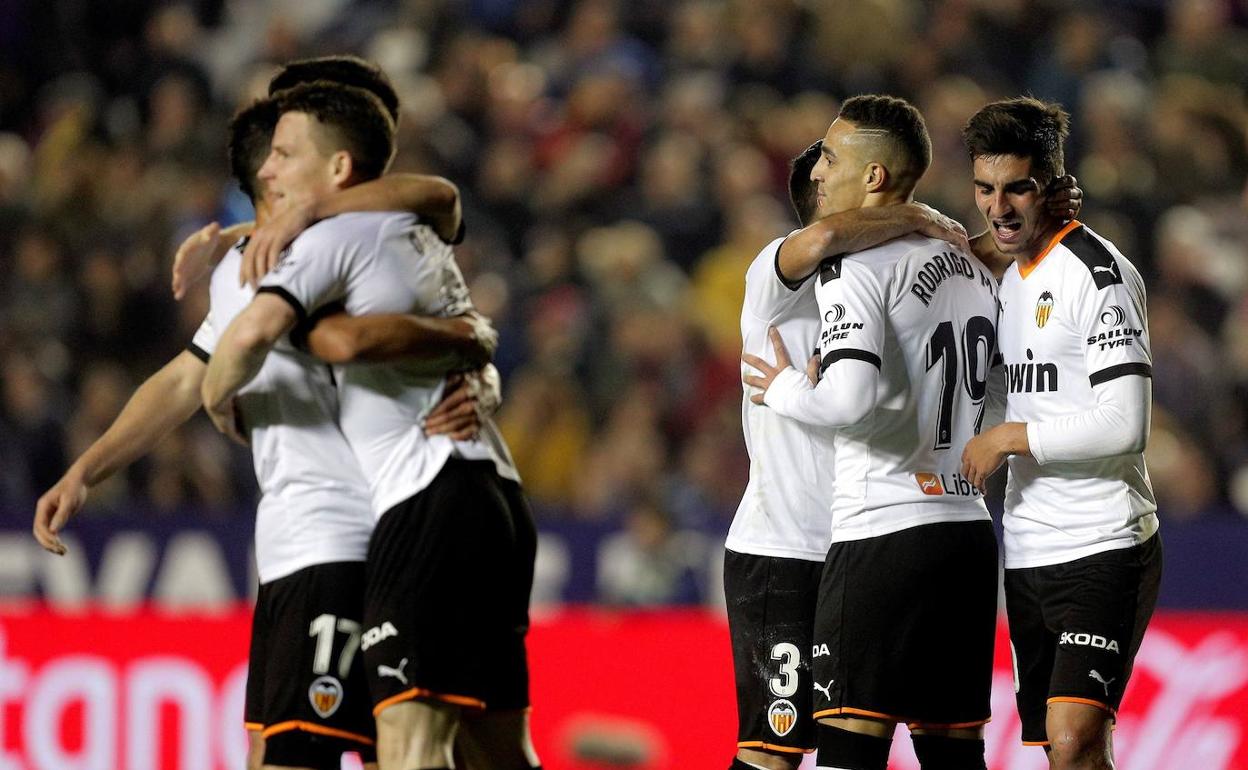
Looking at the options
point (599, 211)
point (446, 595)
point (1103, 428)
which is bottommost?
point (446, 595)

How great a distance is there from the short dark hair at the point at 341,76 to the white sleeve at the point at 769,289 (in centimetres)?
112

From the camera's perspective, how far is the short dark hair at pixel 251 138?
16.5ft

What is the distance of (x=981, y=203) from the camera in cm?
486

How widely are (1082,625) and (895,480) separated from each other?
0.66 meters

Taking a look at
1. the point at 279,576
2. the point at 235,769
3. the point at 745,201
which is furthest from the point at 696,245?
the point at 279,576

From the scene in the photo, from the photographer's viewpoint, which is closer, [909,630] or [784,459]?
[909,630]

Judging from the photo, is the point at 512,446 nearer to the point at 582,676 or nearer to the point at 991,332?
the point at 582,676

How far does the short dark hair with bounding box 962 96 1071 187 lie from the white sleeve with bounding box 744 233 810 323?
609 millimetres

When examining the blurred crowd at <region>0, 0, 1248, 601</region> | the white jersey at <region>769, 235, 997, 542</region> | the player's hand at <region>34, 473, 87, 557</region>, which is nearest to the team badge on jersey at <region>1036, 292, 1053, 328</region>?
the white jersey at <region>769, 235, 997, 542</region>

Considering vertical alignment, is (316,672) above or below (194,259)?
below

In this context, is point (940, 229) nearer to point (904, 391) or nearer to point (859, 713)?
point (904, 391)

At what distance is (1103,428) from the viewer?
15.0 ft

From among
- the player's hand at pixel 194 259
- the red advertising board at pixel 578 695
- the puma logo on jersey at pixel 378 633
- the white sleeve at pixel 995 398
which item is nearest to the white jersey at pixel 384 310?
the puma logo on jersey at pixel 378 633

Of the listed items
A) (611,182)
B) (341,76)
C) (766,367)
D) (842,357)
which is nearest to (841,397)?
(842,357)
